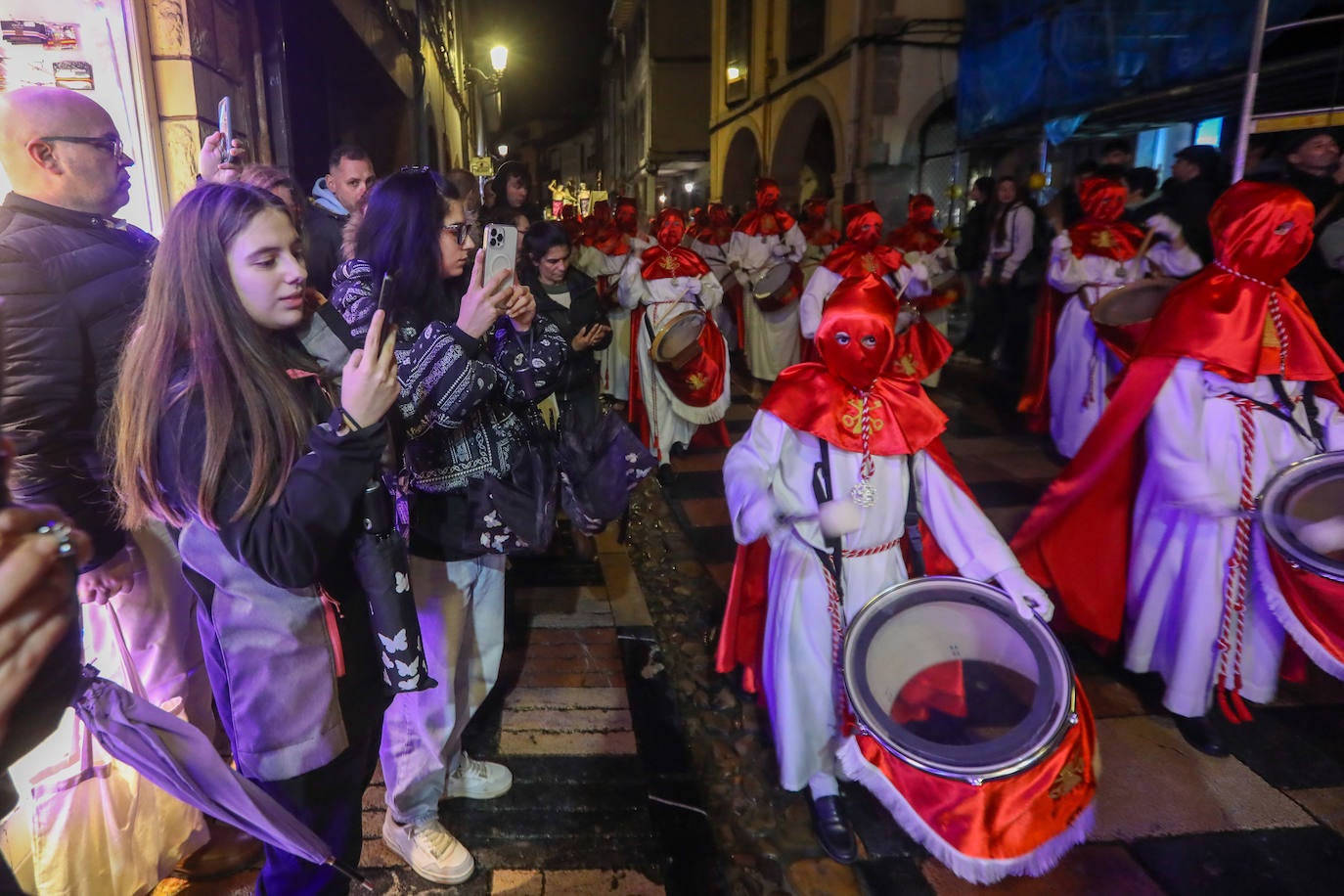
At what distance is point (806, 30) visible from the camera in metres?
16.7

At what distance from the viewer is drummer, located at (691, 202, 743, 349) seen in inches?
439

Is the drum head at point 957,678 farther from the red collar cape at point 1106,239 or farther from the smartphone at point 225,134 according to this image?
the red collar cape at point 1106,239

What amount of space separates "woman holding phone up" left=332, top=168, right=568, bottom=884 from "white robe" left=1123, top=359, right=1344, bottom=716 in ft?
7.57

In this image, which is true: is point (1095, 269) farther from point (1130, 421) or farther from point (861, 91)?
point (861, 91)

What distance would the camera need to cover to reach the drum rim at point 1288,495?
2619 mm

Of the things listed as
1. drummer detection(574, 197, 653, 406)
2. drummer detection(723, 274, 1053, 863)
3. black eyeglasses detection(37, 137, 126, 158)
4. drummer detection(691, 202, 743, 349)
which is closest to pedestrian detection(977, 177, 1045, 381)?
drummer detection(691, 202, 743, 349)

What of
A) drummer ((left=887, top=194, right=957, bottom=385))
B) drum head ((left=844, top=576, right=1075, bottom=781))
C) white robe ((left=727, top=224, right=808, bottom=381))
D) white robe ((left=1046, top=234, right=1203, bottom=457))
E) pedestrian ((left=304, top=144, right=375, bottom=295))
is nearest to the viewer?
drum head ((left=844, top=576, right=1075, bottom=781))

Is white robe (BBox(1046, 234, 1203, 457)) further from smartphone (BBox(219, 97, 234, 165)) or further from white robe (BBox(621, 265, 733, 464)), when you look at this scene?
smartphone (BBox(219, 97, 234, 165))

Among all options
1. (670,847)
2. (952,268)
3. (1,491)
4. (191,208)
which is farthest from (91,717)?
(952,268)

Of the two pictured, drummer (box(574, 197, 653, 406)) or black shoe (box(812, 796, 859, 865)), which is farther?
drummer (box(574, 197, 653, 406))

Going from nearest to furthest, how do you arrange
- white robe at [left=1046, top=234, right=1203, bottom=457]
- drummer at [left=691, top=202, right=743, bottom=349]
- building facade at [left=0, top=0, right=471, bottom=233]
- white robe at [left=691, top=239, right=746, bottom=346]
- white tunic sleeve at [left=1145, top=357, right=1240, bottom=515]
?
white tunic sleeve at [left=1145, top=357, right=1240, bottom=515], building facade at [left=0, top=0, right=471, bottom=233], white robe at [left=1046, top=234, right=1203, bottom=457], white robe at [left=691, top=239, right=746, bottom=346], drummer at [left=691, top=202, right=743, bottom=349]

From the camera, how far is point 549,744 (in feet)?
10.4

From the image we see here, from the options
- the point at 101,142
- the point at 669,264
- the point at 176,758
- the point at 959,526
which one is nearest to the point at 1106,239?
the point at 669,264

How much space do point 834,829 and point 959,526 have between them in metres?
1.05
